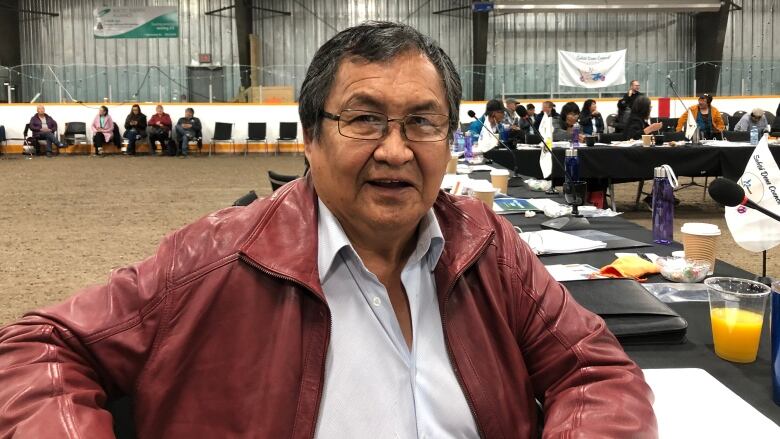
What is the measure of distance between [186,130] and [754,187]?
47.2 feet

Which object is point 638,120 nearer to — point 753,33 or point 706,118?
point 706,118

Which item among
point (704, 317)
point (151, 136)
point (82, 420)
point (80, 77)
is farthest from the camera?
point (80, 77)

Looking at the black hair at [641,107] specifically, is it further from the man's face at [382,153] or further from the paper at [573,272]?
the man's face at [382,153]

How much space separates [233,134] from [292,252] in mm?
15041

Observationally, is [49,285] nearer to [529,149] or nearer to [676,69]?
[529,149]

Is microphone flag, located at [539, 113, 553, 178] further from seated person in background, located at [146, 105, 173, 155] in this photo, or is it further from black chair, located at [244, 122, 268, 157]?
seated person in background, located at [146, 105, 173, 155]

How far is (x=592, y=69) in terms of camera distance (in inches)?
591

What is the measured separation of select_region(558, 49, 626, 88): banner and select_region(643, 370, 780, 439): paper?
48.2 ft

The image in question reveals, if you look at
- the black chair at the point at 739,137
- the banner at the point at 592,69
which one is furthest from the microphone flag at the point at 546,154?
the banner at the point at 592,69

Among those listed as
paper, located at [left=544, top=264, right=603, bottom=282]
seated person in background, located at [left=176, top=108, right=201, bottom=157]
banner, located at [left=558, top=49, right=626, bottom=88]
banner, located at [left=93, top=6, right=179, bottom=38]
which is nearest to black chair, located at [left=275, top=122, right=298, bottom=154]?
seated person in background, located at [left=176, top=108, right=201, bottom=157]

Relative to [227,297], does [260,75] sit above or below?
above

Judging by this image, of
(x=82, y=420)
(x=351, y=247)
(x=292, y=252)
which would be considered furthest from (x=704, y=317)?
(x=82, y=420)

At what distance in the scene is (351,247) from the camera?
110cm

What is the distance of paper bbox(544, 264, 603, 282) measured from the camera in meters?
1.66
